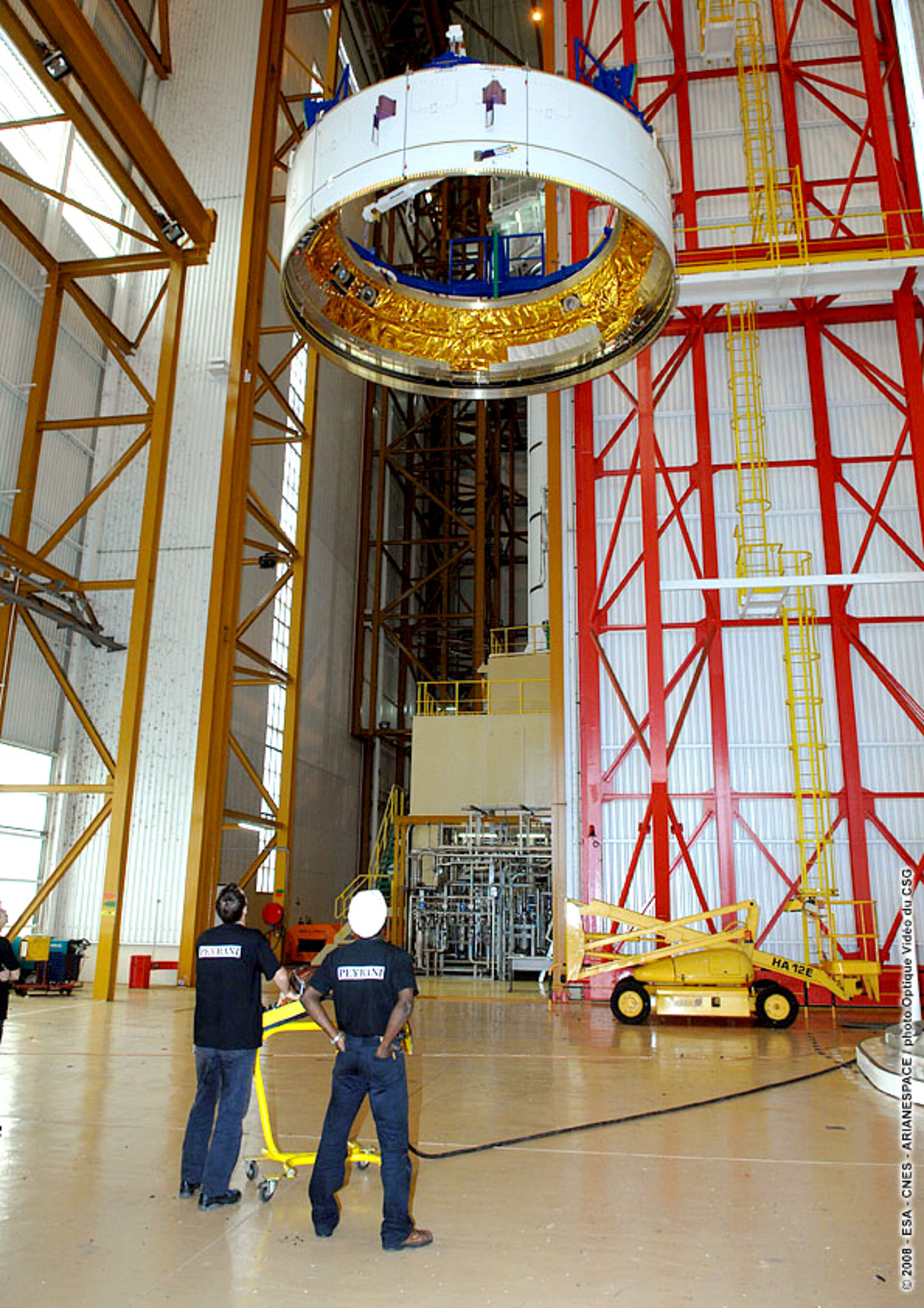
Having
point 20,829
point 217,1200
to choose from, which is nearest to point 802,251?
point 217,1200

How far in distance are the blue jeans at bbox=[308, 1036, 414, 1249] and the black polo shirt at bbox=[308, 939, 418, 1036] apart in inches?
3.3

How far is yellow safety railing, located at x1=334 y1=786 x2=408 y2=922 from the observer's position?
3008 centimetres

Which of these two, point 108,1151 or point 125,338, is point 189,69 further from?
point 108,1151

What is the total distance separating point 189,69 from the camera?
28.4m

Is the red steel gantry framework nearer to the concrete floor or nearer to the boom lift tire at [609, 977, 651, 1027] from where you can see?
the boom lift tire at [609, 977, 651, 1027]

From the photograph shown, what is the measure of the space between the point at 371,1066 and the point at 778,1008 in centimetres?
1268

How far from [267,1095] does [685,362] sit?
18328 millimetres

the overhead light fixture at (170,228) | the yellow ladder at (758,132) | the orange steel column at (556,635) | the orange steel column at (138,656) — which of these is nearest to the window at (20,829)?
the orange steel column at (138,656)

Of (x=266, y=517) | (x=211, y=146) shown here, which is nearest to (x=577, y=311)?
(x=266, y=517)

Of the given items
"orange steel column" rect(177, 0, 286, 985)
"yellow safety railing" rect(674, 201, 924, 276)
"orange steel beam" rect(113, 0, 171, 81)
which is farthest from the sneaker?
"orange steel beam" rect(113, 0, 171, 81)

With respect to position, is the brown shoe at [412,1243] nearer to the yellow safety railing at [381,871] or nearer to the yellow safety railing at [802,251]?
the yellow safety railing at [802,251]

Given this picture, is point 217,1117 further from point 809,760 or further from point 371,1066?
point 809,760

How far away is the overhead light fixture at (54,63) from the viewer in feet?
54.9

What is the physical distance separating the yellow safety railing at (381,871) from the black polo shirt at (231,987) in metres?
22.7
